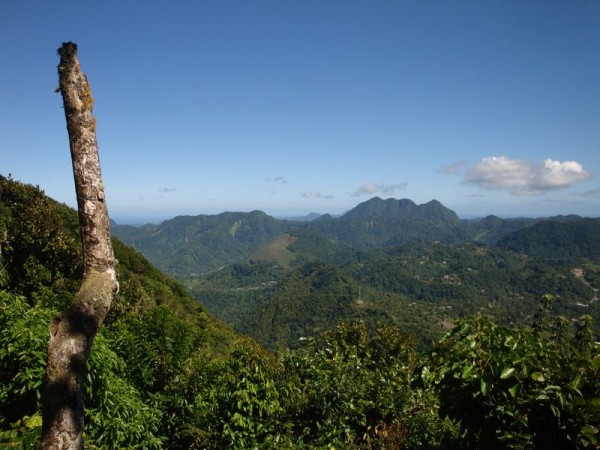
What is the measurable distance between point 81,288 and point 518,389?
4.06 metres

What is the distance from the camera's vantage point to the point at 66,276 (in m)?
19.6

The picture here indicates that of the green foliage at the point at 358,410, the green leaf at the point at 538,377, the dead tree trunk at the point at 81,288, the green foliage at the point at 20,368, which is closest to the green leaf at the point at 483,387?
the green leaf at the point at 538,377

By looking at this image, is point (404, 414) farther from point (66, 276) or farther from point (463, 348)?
point (66, 276)

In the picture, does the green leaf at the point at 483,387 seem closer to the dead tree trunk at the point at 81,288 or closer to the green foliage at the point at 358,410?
the green foliage at the point at 358,410

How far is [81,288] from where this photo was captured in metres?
3.23

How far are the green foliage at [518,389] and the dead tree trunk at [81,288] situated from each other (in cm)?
319

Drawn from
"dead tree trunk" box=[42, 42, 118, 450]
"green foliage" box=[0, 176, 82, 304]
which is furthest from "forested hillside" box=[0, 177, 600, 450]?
"green foliage" box=[0, 176, 82, 304]

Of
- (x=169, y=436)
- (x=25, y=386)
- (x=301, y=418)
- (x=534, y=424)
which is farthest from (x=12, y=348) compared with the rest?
(x=534, y=424)

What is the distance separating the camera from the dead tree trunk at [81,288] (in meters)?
2.83

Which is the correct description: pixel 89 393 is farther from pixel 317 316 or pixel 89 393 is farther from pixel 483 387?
pixel 317 316

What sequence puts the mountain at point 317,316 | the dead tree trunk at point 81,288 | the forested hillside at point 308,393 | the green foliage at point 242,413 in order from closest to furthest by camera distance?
the dead tree trunk at point 81,288 → the forested hillside at point 308,393 → the green foliage at point 242,413 → the mountain at point 317,316

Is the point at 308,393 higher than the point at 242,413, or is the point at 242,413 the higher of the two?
the point at 242,413

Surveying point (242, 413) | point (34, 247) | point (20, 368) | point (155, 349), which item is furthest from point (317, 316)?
point (20, 368)

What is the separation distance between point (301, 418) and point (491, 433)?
4.47 metres
